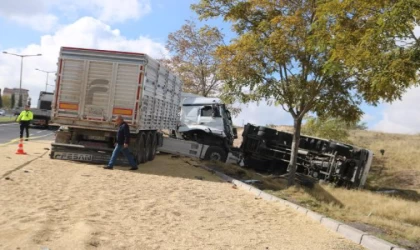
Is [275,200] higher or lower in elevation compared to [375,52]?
lower

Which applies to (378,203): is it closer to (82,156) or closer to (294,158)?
(294,158)

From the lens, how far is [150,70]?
13.5 metres

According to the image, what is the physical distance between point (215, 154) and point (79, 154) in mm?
6667

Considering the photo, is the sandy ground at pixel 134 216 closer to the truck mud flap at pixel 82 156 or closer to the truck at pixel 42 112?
the truck mud flap at pixel 82 156

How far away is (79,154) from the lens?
516 inches

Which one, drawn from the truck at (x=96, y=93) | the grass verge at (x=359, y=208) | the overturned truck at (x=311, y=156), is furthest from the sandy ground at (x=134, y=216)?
the overturned truck at (x=311, y=156)

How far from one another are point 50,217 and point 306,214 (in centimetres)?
468

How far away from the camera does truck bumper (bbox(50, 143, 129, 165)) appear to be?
1312 centimetres

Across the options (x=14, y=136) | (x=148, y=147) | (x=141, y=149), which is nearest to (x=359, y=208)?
(x=141, y=149)

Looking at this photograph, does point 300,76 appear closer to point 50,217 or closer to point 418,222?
point 418,222

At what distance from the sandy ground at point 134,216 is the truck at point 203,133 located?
22.9 ft

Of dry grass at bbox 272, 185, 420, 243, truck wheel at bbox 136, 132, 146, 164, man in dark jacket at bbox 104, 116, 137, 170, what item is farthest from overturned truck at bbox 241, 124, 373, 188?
man in dark jacket at bbox 104, 116, 137, 170

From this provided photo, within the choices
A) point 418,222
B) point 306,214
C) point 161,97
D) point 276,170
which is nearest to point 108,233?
point 306,214

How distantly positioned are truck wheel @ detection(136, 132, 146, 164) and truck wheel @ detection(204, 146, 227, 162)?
158 inches
